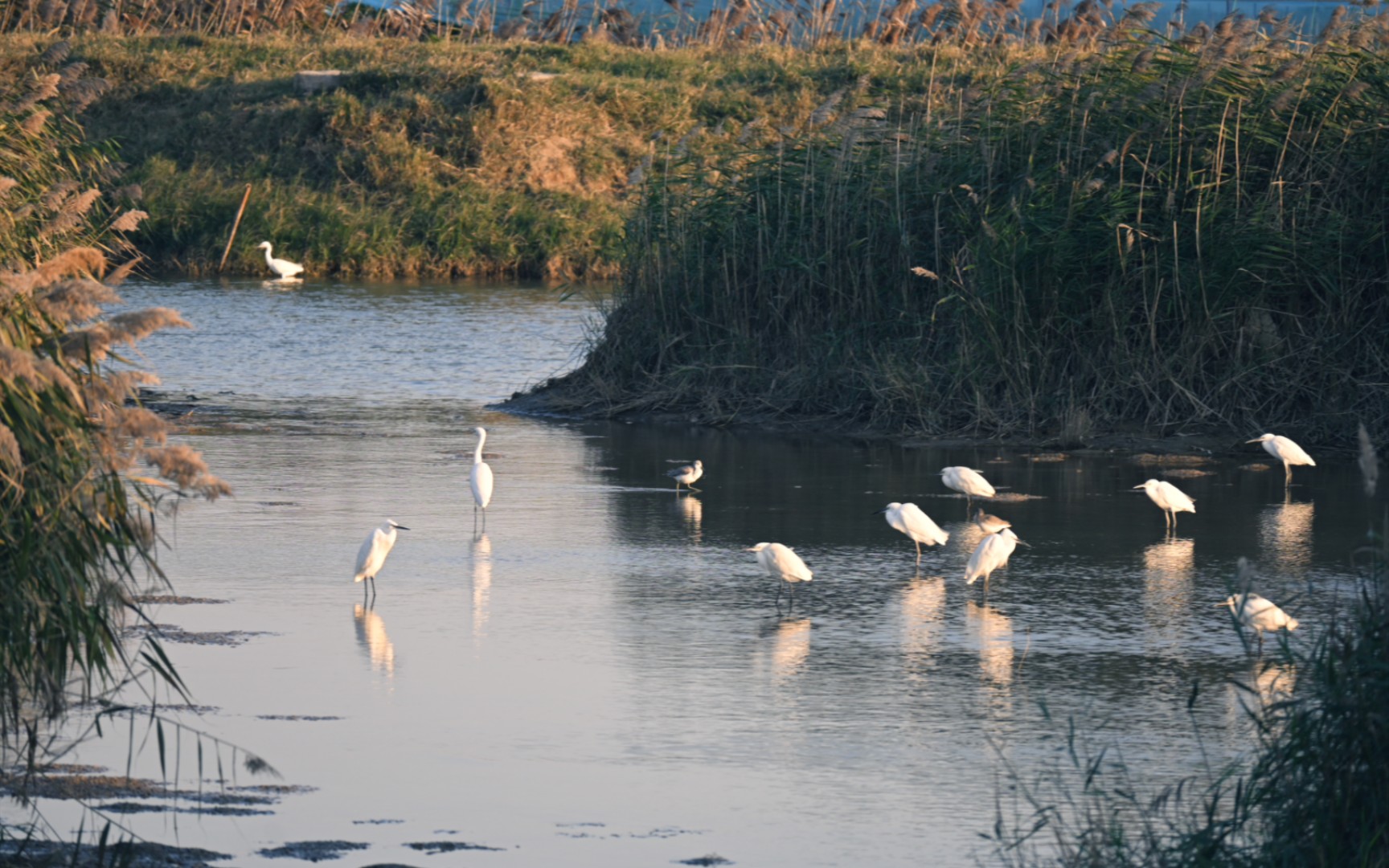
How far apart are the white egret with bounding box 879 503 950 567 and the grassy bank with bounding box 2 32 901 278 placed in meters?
Answer: 23.8

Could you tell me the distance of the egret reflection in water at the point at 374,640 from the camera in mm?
7984

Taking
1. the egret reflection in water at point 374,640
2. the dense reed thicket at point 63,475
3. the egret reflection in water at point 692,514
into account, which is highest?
the dense reed thicket at point 63,475

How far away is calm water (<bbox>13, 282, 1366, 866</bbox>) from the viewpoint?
6.10 metres

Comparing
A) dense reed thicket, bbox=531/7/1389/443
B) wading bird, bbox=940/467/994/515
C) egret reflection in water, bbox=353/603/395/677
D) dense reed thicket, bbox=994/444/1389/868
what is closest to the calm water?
egret reflection in water, bbox=353/603/395/677

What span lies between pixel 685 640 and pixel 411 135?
32.6m

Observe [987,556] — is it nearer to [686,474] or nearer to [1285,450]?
[686,474]

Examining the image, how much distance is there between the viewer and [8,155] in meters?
9.57

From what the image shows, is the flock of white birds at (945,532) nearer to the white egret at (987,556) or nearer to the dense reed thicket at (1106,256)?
the white egret at (987,556)

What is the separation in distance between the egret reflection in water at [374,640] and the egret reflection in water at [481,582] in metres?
0.40

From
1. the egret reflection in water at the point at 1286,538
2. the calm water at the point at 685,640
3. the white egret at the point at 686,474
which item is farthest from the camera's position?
the white egret at the point at 686,474

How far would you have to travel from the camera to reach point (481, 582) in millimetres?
9781

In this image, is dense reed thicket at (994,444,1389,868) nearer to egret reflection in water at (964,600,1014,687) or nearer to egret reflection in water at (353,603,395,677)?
egret reflection in water at (964,600,1014,687)

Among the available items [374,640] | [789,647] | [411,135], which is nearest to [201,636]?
[374,640]

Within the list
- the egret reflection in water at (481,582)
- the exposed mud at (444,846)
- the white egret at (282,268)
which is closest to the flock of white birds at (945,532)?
the egret reflection in water at (481,582)
